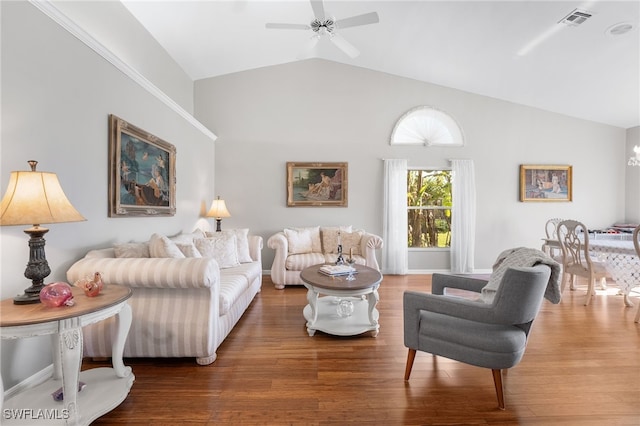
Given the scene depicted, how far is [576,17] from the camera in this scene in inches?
128

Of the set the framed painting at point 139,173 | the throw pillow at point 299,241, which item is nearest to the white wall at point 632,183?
the throw pillow at point 299,241

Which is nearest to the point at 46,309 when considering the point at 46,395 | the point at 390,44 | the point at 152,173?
the point at 46,395

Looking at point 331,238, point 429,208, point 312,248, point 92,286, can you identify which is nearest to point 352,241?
point 331,238

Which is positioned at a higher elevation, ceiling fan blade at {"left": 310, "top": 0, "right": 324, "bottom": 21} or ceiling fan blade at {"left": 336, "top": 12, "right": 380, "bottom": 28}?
ceiling fan blade at {"left": 310, "top": 0, "right": 324, "bottom": 21}

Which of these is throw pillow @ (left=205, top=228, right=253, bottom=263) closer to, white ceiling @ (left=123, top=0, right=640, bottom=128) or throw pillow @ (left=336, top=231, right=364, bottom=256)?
throw pillow @ (left=336, top=231, right=364, bottom=256)

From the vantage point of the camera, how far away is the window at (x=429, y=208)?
18.2 ft

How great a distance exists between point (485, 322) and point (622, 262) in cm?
307

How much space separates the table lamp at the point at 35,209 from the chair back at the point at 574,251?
5.19 m

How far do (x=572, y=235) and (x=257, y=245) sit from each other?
176 inches

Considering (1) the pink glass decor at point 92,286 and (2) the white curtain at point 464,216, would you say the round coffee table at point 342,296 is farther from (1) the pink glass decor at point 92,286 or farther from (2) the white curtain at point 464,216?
(2) the white curtain at point 464,216

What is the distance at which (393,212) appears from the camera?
535 cm

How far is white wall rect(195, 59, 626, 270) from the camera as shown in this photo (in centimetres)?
540

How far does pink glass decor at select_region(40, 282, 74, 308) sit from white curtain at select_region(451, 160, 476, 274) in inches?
217

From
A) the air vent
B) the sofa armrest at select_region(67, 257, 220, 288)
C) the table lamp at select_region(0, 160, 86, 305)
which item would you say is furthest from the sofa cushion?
the air vent
